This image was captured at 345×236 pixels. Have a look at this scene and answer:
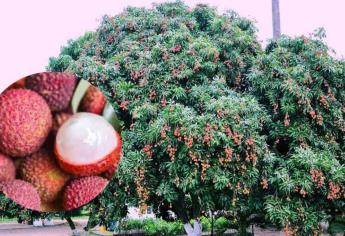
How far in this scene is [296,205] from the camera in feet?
21.1

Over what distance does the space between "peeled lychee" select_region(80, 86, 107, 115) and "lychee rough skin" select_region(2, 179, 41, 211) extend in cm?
41

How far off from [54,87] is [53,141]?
25cm

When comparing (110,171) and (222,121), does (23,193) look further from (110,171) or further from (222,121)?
(222,121)

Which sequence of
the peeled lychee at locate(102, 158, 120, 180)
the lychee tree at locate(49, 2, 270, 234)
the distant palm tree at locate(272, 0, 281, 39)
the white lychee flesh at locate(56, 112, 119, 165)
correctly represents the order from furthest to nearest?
the distant palm tree at locate(272, 0, 281, 39) < the lychee tree at locate(49, 2, 270, 234) < the peeled lychee at locate(102, 158, 120, 180) < the white lychee flesh at locate(56, 112, 119, 165)

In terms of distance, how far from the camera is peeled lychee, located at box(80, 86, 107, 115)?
84.6 inches

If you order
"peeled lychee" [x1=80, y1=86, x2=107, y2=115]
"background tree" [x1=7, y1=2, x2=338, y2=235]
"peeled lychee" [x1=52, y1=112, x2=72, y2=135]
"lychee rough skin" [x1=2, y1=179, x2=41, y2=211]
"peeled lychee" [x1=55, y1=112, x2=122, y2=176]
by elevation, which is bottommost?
"lychee rough skin" [x1=2, y1=179, x2=41, y2=211]

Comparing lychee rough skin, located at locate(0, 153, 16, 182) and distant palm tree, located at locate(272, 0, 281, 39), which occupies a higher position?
distant palm tree, located at locate(272, 0, 281, 39)

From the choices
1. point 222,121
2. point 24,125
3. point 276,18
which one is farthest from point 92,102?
point 276,18

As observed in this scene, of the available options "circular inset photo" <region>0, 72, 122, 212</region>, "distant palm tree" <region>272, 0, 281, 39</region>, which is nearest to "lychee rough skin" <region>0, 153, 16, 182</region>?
"circular inset photo" <region>0, 72, 122, 212</region>

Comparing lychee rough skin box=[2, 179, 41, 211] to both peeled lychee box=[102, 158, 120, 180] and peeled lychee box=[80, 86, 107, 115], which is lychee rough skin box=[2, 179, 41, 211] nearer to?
peeled lychee box=[102, 158, 120, 180]

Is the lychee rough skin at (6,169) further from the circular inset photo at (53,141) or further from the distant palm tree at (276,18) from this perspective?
the distant palm tree at (276,18)

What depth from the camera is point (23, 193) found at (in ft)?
6.91

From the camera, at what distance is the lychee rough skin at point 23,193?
2.07m

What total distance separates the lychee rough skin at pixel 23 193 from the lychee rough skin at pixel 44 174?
2 cm
